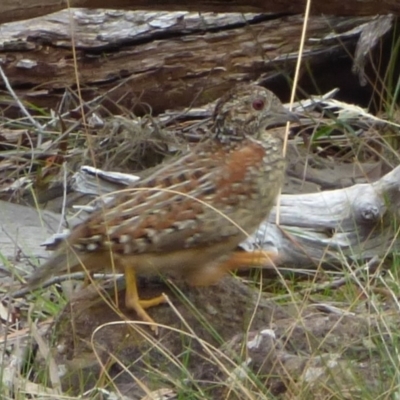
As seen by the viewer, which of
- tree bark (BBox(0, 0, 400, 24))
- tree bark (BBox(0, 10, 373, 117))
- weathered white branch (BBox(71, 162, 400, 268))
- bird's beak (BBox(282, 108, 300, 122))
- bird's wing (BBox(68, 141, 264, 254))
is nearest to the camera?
Answer: bird's wing (BBox(68, 141, 264, 254))

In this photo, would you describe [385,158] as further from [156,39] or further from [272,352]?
[272,352]

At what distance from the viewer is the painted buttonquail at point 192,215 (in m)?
4.50

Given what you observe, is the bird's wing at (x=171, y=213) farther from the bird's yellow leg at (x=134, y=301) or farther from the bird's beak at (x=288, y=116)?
the bird's beak at (x=288, y=116)

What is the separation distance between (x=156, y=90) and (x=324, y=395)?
4.06 m

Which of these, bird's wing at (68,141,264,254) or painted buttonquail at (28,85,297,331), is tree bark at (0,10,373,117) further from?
bird's wing at (68,141,264,254)

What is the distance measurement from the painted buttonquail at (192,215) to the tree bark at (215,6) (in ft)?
4.54

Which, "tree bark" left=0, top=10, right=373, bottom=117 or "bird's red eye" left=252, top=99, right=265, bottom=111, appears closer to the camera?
"bird's red eye" left=252, top=99, right=265, bottom=111

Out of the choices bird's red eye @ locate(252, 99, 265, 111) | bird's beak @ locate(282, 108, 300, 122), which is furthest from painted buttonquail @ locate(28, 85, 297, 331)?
bird's beak @ locate(282, 108, 300, 122)

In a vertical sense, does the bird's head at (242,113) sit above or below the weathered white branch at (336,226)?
above

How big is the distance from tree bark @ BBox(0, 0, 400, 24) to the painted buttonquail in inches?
54.5

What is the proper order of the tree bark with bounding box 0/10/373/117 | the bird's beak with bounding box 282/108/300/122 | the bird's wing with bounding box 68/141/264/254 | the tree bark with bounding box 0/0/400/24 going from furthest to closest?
1. the tree bark with bounding box 0/10/373/117
2. the tree bark with bounding box 0/0/400/24
3. the bird's beak with bounding box 282/108/300/122
4. the bird's wing with bounding box 68/141/264/254

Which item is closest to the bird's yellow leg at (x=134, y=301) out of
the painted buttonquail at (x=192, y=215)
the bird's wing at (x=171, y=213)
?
the painted buttonquail at (x=192, y=215)

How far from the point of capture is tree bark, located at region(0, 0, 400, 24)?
5926 mm

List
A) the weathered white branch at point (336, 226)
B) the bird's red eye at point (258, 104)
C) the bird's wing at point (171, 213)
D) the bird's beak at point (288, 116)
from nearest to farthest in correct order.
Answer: the bird's wing at point (171, 213) < the bird's red eye at point (258, 104) < the bird's beak at point (288, 116) < the weathered white branch at point (336, 226)
